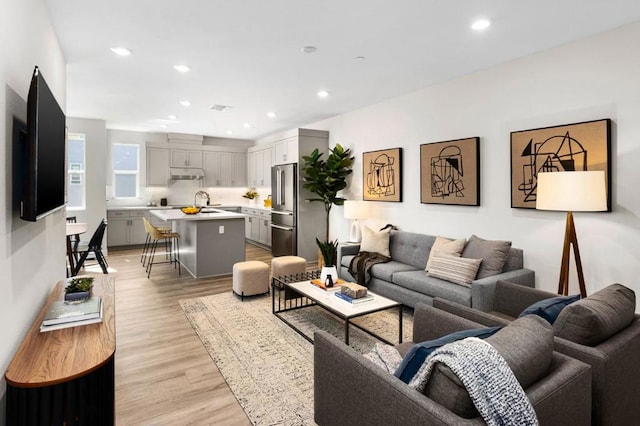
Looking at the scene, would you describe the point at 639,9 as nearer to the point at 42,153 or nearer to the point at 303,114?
the point at 42,153

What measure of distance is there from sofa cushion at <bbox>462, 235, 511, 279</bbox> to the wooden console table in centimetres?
318

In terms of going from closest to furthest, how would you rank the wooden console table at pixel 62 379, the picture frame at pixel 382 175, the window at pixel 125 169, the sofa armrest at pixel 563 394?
the sofa armrest at pixel 563 394 < the wooden console table at pixel 62 379 < the picture frame at pixel 382 175 < the window at pixel 125 169

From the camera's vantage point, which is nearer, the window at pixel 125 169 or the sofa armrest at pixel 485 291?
the sofa armrest at pixel 485 291

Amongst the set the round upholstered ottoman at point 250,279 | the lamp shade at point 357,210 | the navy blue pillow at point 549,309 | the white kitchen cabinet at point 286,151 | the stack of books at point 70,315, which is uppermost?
the white kitchen cabinet at point 286,151

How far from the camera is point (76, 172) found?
665 centimetres

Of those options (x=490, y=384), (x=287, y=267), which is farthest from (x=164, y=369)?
(x=490, y=384)

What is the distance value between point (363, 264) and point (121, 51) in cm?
348

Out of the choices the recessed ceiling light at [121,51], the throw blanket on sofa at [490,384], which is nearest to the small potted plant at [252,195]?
the recessed ceiling light at [121,51]

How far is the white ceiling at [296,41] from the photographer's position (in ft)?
8.64

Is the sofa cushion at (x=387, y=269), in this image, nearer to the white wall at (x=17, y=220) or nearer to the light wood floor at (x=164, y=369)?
the light wood floor at (x=164, y=369)

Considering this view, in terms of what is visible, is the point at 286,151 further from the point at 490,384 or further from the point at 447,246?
the point at 490,384

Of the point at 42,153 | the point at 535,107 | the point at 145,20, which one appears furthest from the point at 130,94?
the point at 535,107

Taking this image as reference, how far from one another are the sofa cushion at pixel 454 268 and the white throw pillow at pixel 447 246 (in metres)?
0.08

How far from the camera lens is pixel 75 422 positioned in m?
1.51
